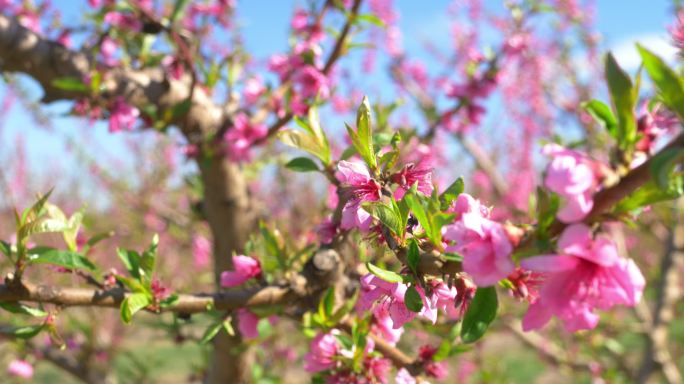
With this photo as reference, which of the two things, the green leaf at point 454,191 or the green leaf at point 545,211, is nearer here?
the green leaf at point 545,211

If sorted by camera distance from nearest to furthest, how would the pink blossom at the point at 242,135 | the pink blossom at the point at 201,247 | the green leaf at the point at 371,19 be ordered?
the green leaf at the point at 371,19 → the pink blossom at the point at 242,135 → the pink blossom at the point at 201,247

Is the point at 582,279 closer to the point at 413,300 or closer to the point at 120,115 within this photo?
the point at 413,300

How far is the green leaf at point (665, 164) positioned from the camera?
0.58 m

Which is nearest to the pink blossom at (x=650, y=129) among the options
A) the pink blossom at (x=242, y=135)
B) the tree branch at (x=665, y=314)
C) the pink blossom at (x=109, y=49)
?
the pink blossom at (x=242, y=135)

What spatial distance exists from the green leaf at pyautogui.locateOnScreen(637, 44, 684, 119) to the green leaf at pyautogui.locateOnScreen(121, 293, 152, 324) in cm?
102

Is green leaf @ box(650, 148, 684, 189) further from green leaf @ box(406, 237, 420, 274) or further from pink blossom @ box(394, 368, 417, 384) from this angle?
pink blossom @ box(394, 368, 417, 384)

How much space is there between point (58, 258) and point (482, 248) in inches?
37.3

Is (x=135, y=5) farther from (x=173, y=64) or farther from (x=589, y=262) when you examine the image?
(x=589, y=262)

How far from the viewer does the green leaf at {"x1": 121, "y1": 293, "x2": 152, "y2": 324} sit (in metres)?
1.09

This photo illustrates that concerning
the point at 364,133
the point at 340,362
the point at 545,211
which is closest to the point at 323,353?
the point at 340,362

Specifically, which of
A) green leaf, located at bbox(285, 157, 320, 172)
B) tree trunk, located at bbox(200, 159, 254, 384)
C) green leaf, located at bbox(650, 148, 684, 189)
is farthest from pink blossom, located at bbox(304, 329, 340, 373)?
tree trunk, located at bbox(200, 159, 254, 384)

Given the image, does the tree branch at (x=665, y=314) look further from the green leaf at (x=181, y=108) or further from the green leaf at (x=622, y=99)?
the green leaf at (x=622, y=99)

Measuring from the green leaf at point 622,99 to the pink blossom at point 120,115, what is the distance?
6.10 ft

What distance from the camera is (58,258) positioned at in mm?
1163
